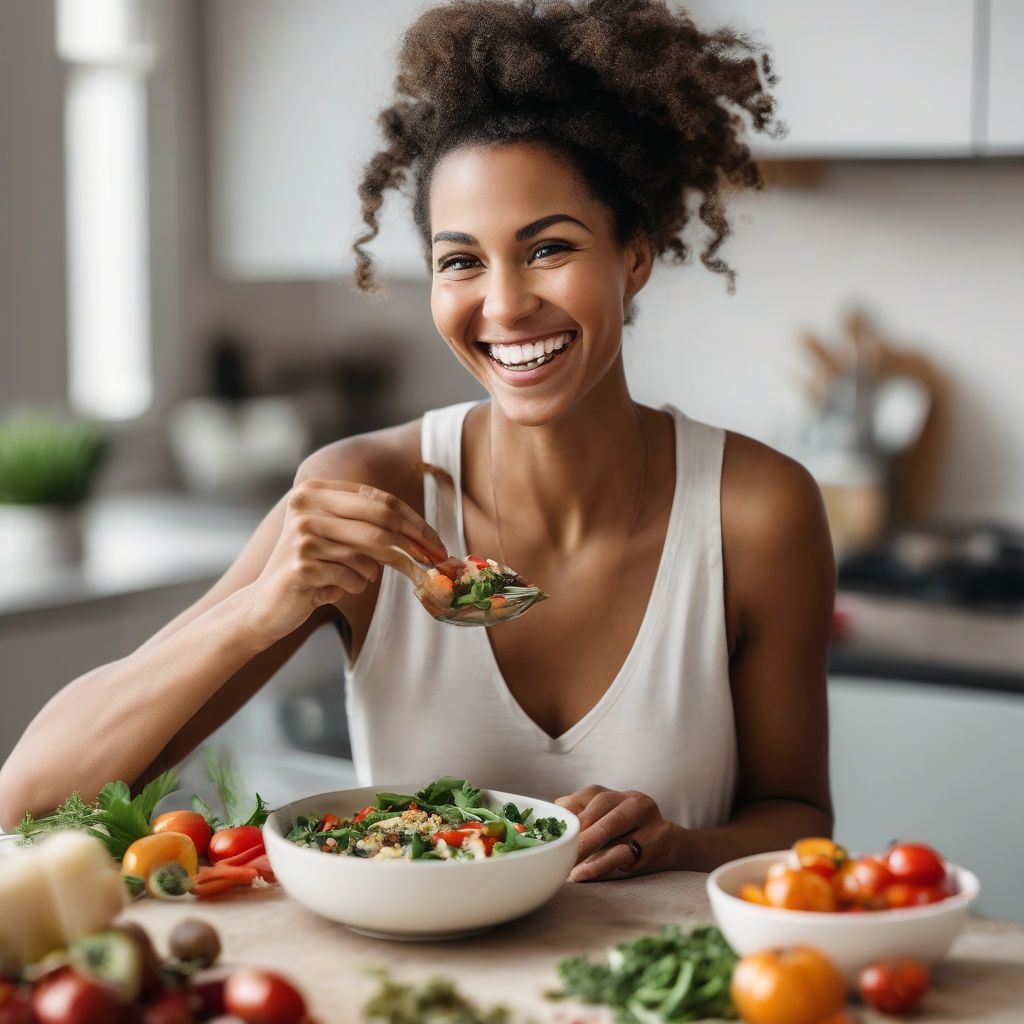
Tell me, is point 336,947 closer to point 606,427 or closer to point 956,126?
point 606,427

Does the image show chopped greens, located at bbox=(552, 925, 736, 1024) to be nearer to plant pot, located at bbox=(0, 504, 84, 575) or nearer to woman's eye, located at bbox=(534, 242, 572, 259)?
woman's eye, located at bbox=(534, 242, 572, 259)

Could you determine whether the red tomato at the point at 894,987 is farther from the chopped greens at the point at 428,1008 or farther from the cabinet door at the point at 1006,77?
the cabinet door at the point at 1006,77

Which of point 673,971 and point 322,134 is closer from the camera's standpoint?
point 673,971

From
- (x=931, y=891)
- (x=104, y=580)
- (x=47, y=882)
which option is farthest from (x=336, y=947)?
(x=104, y=580)

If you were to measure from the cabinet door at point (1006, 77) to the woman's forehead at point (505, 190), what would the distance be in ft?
4.58

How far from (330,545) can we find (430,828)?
280 millimetres

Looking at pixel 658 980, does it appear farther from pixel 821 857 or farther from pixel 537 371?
pixel 537 371

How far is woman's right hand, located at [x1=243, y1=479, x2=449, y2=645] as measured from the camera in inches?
50.2

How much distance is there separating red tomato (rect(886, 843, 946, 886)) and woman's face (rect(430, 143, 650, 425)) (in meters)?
0.62

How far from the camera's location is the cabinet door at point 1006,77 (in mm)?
2512

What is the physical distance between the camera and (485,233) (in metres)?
1.41

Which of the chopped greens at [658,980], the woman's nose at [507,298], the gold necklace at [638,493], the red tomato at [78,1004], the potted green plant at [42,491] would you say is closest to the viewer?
the red tomato at [78,1004]

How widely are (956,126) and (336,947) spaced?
207 centimetres

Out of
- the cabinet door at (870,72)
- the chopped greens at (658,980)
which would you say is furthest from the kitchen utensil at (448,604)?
the cabinet door at (870,72)
